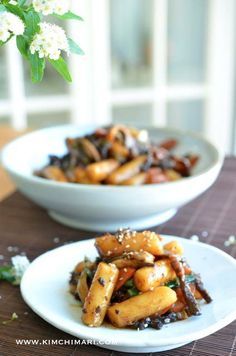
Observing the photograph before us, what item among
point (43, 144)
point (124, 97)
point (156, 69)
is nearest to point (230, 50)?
point (156, 69)

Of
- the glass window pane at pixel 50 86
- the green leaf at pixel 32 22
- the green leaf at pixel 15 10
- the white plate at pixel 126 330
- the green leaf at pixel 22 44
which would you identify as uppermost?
the green leaf at pixel 15 10

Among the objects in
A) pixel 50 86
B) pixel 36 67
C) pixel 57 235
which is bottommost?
pixel 50 86

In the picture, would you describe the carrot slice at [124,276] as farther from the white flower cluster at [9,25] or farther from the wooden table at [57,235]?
the white flower cluster at [9,25]

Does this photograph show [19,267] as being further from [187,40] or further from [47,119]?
[187,40]

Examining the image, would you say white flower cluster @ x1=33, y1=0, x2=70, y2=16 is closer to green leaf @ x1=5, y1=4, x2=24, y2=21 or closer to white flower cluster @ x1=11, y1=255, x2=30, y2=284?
green leaf @ x1=5, y1=4, x2=24, y2=21

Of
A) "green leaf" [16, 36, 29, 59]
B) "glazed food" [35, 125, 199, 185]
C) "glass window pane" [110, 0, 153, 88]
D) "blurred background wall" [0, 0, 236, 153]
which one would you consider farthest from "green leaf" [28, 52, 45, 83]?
"glass window pane" [110, 0, 153, 88]

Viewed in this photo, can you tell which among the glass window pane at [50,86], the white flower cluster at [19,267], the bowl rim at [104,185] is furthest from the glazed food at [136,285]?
the glass window pane at [50,86]

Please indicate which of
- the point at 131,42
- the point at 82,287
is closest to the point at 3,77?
the point at 131,42
